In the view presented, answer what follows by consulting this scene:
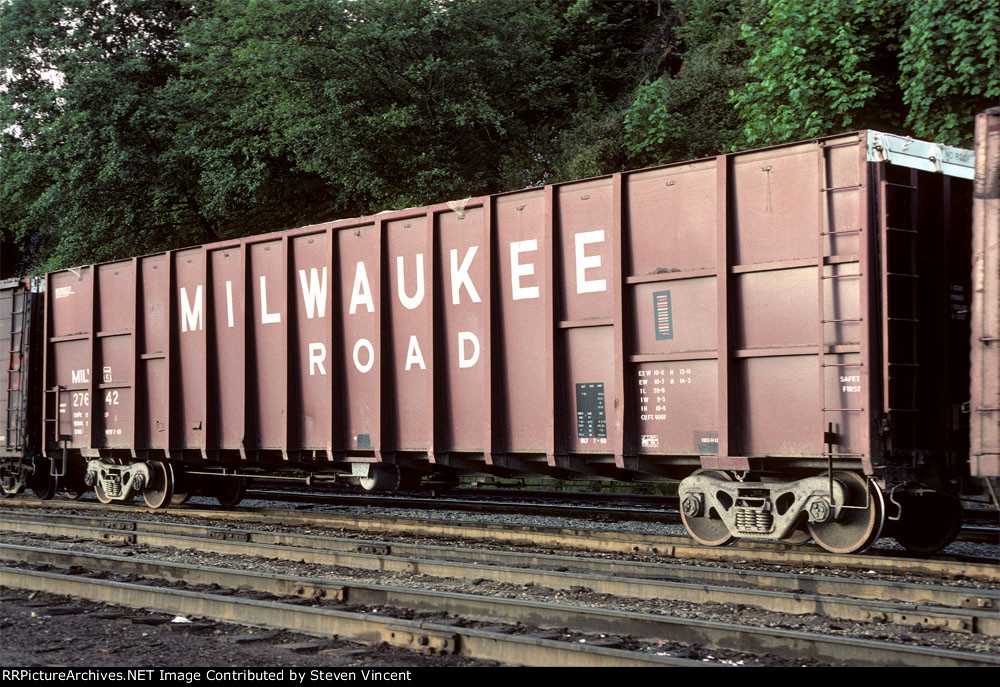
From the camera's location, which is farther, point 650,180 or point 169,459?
point 169,459

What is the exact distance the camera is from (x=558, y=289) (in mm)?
10750

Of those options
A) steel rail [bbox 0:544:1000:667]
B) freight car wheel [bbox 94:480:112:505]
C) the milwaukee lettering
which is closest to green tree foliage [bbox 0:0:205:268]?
freight car wheel [bbox 94:480:112:505]

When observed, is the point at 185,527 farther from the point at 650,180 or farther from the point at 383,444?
the point at 650,180

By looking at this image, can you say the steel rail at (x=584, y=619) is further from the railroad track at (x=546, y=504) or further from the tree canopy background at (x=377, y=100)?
the tree canopy background at (x=377, y=100)

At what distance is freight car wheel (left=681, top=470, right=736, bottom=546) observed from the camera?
10023mm

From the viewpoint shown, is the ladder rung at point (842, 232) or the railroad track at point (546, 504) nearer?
the ladder rung at point (842, 232)

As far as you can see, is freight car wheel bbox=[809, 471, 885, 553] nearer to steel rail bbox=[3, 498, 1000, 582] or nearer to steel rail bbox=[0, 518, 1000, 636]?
steel rail bbox=[3, 498, 1000, 582]

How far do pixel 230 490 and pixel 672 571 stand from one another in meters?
9.28

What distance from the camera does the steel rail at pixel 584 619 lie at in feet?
18.8

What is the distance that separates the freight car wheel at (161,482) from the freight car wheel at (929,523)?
32.4 feet

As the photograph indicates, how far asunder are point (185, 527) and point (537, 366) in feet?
15.8

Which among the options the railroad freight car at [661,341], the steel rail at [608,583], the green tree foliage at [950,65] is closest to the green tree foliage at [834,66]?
the green tree foliage at [950,65]
